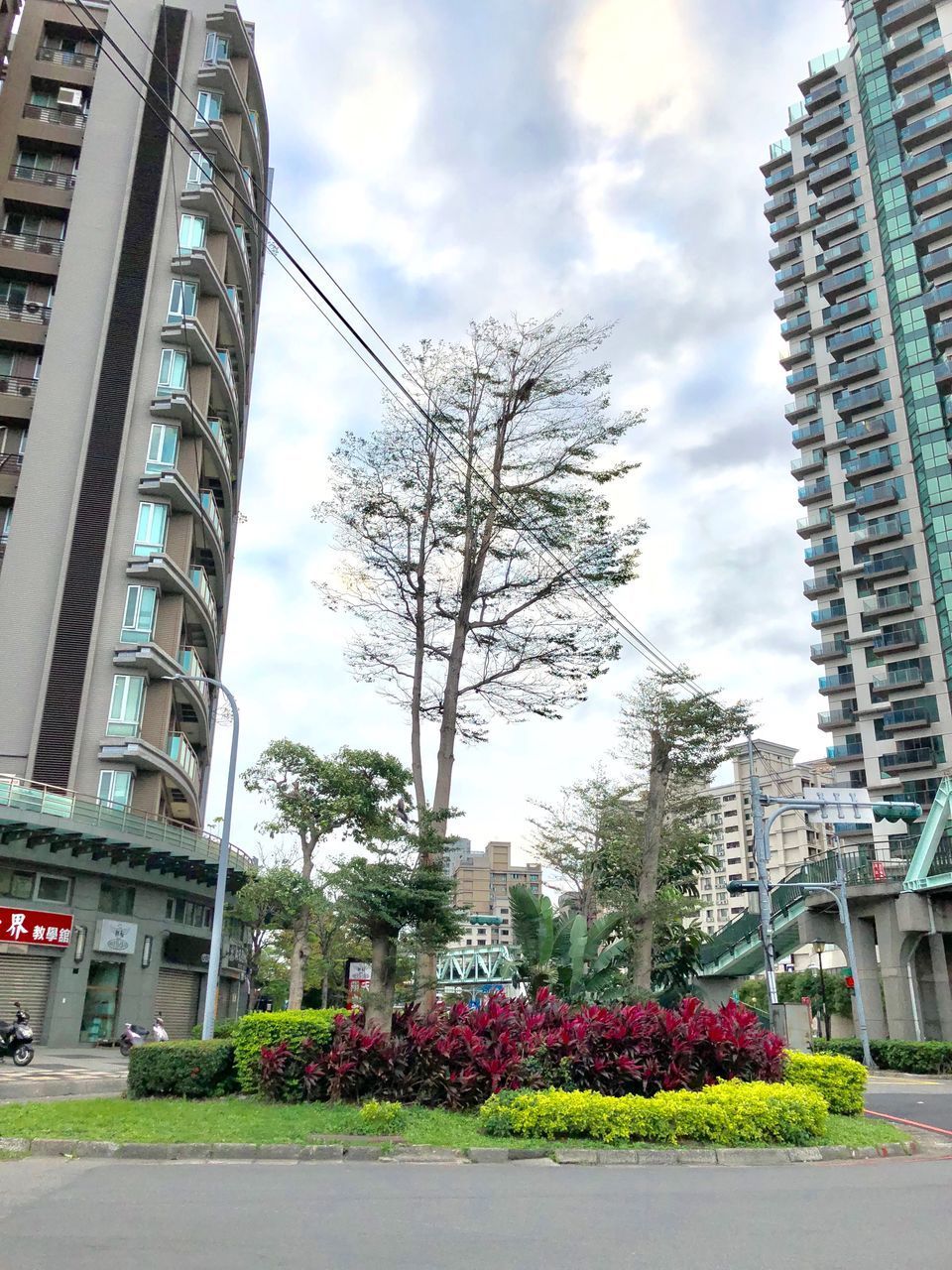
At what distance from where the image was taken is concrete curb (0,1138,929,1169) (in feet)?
33.8

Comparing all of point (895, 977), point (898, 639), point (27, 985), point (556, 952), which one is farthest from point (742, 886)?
point (898, 639)

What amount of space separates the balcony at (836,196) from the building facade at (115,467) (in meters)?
49.8

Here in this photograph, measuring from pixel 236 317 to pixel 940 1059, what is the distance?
38.4 m

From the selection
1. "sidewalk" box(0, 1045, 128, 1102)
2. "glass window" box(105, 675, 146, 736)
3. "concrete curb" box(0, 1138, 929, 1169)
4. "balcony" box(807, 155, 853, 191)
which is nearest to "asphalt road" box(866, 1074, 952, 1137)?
"concrete curb" box(0, 1138, 929, 1169)

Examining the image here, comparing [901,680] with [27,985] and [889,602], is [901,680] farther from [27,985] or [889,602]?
[27,985]

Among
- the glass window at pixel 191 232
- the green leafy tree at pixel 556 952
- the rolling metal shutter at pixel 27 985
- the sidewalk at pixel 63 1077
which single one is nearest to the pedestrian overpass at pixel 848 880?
the green leafy tree at pixel 556 952

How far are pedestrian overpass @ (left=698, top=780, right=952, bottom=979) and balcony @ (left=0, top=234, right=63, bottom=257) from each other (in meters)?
37.2

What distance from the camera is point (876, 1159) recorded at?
11.4 m

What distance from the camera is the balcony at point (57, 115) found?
4159 cm

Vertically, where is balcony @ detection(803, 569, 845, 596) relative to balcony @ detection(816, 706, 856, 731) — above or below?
above

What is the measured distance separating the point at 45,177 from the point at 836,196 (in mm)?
60730

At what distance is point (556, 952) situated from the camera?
22.0 m

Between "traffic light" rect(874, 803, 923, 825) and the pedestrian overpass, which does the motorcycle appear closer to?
"traffic light" rect(874, 803, 923, 825)

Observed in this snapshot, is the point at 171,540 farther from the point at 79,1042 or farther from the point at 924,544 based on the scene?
the point at 924,544
